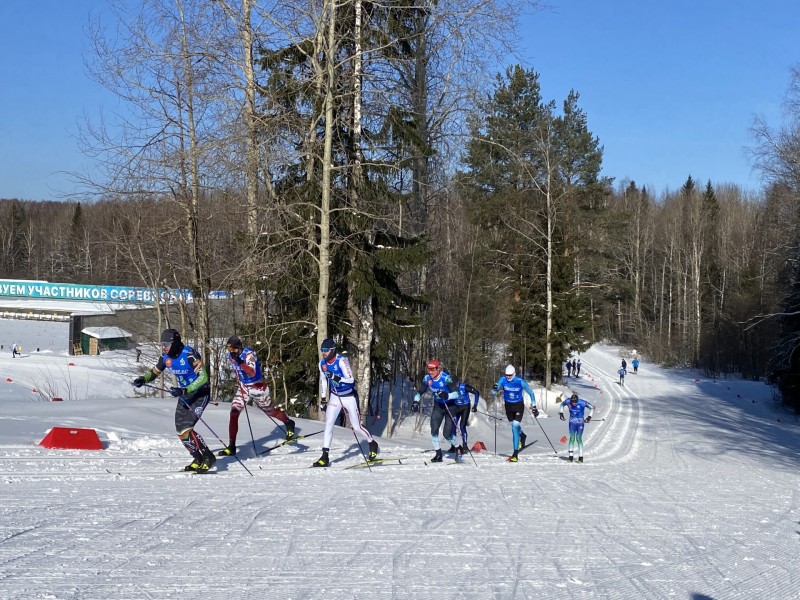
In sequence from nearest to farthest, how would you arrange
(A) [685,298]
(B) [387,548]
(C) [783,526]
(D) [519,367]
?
1. (B) [387,548]
2. (C) [783,526]
3. (D) [519,367]
4. (A) [685,298]

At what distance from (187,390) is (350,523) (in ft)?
11.7

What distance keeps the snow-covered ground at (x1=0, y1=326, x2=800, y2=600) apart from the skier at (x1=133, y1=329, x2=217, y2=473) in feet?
1.43

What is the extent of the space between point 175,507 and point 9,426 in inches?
195

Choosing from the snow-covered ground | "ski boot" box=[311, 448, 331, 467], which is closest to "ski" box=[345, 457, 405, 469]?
the snow-covered ground

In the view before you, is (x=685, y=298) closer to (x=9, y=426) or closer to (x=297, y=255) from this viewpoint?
(x=297, y=255)

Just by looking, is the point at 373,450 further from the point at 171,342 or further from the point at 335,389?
the point at 171,342

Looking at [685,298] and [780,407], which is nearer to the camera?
[780,407]

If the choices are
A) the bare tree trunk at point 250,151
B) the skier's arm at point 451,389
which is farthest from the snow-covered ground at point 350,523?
the bare tree trunk at point 250,151

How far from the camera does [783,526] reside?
32.0 feet

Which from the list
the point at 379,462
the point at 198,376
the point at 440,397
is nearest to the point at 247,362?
the point at 198,376

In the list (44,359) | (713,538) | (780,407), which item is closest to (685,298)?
(780,407)

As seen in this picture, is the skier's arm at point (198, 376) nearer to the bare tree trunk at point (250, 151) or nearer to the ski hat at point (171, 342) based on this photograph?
the ski hat at point (171, 342)

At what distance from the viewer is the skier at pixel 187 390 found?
9.59 m

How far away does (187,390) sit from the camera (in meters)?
9.87
